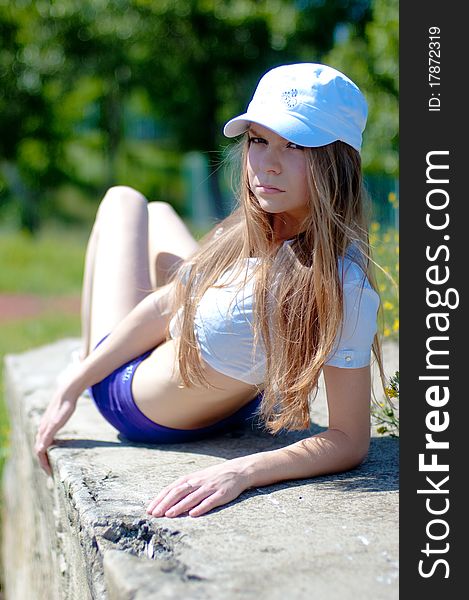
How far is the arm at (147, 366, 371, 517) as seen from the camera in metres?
2.01

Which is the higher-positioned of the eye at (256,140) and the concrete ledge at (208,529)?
the eye at (256,140)

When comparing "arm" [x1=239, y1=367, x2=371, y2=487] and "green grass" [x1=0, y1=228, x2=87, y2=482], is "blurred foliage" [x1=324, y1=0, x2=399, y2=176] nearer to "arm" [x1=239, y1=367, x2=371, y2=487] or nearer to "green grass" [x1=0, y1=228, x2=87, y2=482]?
"green grass" [x1=0, y1=228, x2=87, y2=482]

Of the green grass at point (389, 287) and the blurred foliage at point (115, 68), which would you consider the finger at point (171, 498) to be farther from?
the blurred foliage at point (115, 68)

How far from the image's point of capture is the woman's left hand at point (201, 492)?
6.48ft

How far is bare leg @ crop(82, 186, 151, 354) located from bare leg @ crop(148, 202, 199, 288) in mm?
67

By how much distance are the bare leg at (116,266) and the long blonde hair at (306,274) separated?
0.71 metres

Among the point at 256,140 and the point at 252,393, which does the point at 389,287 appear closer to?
the point at 252,393

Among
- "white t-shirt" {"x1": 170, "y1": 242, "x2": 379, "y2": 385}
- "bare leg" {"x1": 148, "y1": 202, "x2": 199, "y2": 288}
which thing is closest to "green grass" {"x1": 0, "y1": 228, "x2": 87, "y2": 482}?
"bare leg" {"x1": 148, "y1": 202, "x2": 199, "y2": 288}

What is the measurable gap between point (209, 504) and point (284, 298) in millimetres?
549

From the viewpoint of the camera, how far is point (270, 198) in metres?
2.21

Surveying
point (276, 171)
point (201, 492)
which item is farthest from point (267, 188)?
point (201, 492)

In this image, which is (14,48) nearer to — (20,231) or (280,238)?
(20,231)

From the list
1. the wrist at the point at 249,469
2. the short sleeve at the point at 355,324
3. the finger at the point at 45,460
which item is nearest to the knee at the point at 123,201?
the finger at the point at 45,460

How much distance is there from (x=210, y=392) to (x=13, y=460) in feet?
7.15
